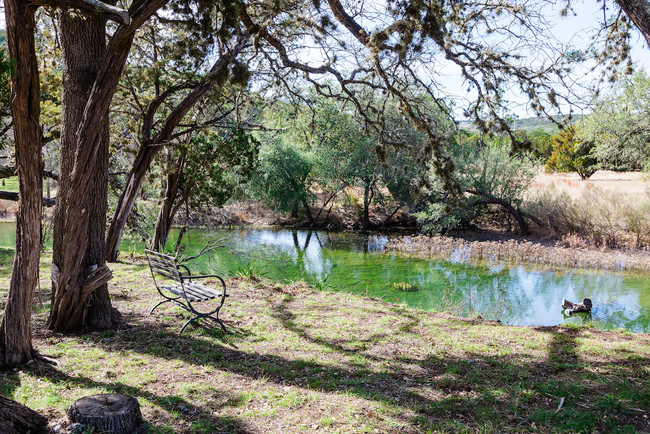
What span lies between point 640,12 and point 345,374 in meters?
3.81

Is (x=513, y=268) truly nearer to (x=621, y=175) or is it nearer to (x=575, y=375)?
(x=575, y=375)

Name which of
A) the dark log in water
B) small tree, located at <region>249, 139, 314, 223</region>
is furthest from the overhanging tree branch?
small tree, located at <region>249, 139, 314, 223</region>

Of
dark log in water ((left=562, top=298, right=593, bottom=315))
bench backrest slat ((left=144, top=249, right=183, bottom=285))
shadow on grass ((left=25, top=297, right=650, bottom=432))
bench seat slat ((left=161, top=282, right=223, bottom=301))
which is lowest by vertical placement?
dark log in water ((left=562, top=298, right=593, bottom=315))

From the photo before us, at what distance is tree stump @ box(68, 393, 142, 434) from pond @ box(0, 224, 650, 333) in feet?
18.0

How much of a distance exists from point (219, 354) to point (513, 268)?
39.8ft

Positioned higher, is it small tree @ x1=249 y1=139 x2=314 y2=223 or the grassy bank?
small tree @ x1=249 y1=139 x2=314 y2=223

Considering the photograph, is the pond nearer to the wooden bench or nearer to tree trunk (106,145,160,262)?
tree trunk (106,145,160,262)

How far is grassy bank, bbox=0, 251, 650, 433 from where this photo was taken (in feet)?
10.4

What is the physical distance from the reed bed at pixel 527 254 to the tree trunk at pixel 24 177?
1376cm

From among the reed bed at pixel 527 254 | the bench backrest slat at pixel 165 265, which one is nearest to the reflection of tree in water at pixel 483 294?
the reed bed at pixel 527 254

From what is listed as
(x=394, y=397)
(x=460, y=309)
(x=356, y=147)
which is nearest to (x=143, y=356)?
(x=394, y=397)

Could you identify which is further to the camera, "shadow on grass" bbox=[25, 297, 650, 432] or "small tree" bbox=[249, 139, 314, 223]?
"small tree" bbox=[249, 139, 314, 223]

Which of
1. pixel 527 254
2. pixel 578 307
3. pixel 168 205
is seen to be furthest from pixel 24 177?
pixel 527 254

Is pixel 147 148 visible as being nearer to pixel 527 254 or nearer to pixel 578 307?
pixel 578 307
